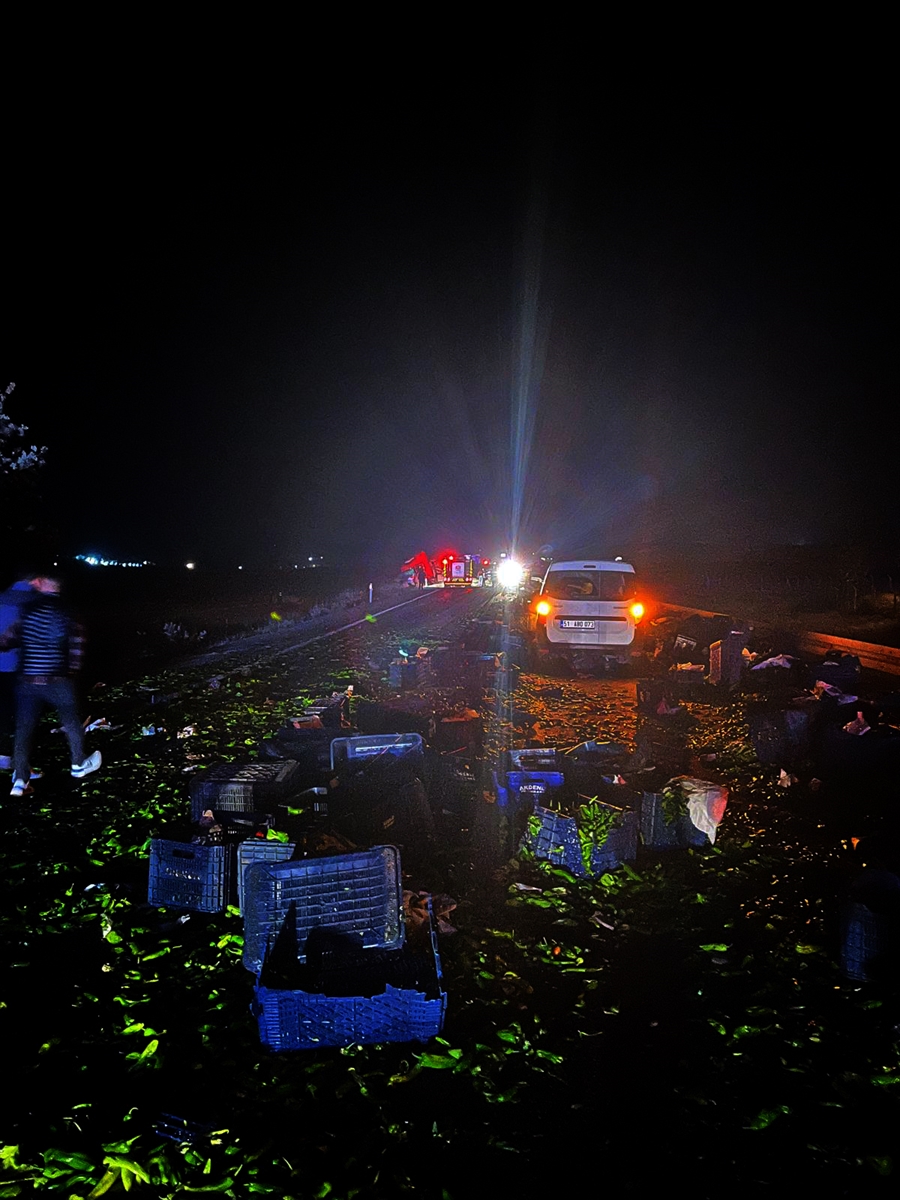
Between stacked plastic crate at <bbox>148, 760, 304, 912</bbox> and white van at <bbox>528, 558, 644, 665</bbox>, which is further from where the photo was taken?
white van at <bbox>528, 558, 644, 665</bbox>

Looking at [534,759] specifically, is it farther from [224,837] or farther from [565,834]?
[224,837]

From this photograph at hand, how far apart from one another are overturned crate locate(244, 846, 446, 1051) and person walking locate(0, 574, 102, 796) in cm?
430

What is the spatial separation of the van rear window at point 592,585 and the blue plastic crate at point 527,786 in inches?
268

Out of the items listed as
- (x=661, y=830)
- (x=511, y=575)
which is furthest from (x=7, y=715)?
(x=511, y=575)

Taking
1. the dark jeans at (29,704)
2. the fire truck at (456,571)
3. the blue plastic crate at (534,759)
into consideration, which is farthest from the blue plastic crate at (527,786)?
the fire truck at (456,571)

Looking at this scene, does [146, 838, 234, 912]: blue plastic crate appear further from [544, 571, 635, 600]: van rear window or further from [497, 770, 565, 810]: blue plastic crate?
[544, 571, 635, 600]: van rear window

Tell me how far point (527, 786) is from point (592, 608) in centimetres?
Result: 691

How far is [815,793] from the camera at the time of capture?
6102 millimetres

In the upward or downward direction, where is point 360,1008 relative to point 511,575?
upward

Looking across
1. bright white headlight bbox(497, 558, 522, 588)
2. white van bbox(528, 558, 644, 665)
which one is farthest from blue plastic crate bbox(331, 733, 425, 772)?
bright white headlight bbox(497, 558, 522, 588)

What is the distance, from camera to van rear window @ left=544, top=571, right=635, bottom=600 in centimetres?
1186

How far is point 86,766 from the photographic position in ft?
22.3

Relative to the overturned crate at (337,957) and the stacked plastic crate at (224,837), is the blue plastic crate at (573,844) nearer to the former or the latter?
the overturned crate at (337,957)

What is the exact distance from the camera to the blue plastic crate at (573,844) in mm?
4703
